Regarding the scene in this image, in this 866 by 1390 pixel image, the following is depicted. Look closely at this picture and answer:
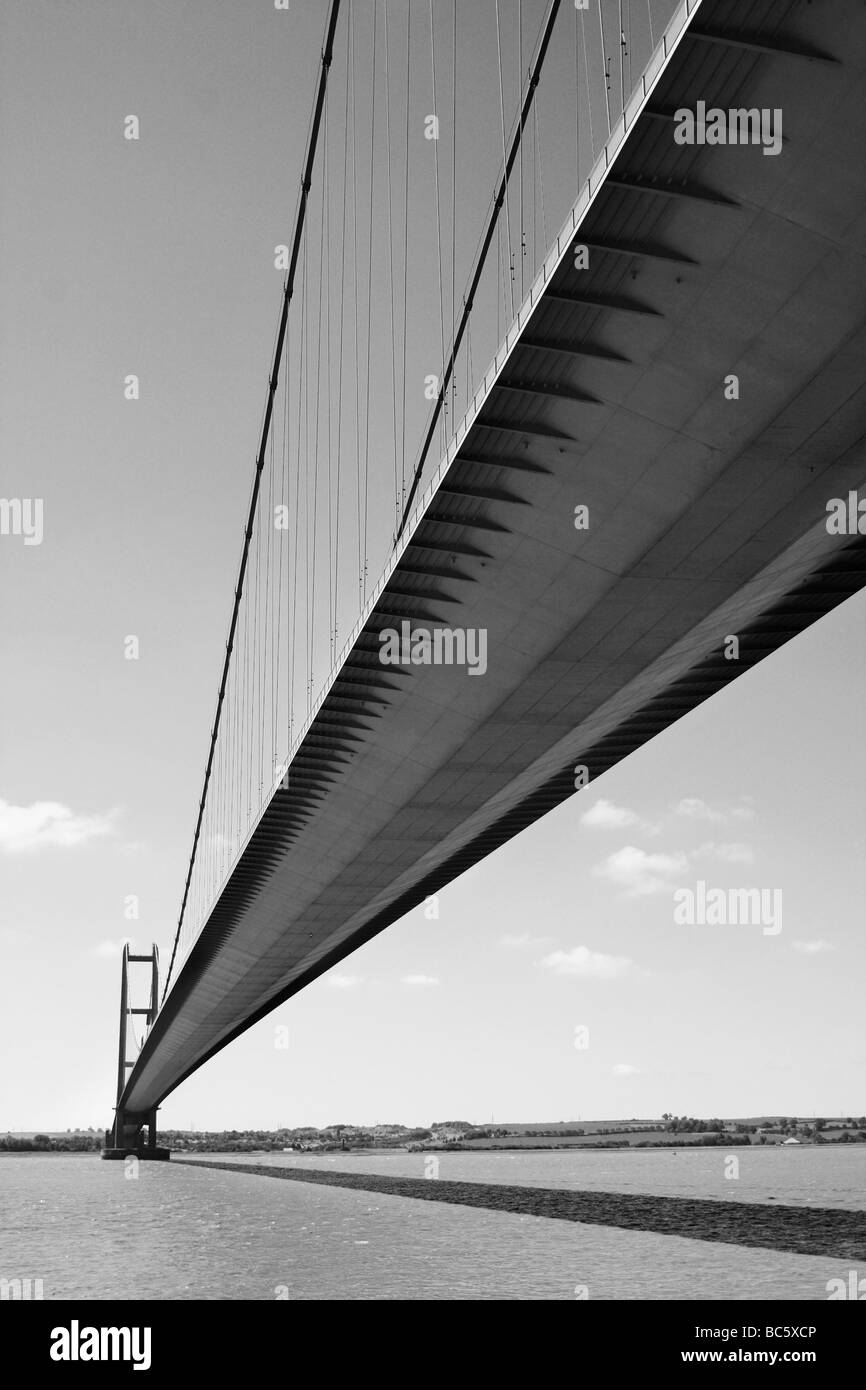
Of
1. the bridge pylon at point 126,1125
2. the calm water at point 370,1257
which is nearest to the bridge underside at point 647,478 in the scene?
the calm water at point 370,1257

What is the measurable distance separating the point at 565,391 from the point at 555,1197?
3930 centimetres

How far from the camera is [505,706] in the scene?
2084 centimetres

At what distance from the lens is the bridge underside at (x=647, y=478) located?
367 inches

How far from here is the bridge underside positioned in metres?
9.31

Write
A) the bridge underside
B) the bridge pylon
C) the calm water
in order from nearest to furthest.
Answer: the bridge underside, the calm water, the bridge pylon

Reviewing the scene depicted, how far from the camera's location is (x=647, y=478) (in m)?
13.8

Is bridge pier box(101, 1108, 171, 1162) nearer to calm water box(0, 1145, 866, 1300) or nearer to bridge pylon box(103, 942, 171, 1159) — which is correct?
A: bridge pylon box(103, 942, 171, 1159)

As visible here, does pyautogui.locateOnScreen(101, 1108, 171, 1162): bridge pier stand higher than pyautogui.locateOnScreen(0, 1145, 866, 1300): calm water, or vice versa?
pyautogui.locateOnScreen(0, 1145, 866, 1300): calm water

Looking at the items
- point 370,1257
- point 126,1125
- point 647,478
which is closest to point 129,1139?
point 126,1125

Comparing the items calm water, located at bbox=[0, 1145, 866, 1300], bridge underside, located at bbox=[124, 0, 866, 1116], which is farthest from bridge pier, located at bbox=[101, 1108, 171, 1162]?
bridge underside, located at bbox=[124, 0, 866, 1116]

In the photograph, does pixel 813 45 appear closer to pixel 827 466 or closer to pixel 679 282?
pixel 679 282

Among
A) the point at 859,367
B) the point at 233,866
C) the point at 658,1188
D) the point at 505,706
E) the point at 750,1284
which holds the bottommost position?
the point at 658,1188

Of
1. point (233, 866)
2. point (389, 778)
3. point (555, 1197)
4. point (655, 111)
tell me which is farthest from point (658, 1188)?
point (655, 111)

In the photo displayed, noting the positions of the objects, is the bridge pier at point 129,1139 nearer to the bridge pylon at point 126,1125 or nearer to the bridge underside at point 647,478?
the bridge pylon at point 126,1125
